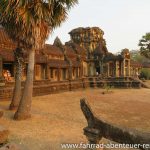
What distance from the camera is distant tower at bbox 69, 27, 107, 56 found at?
45938 millimetres

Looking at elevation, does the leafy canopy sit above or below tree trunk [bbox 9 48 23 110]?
above

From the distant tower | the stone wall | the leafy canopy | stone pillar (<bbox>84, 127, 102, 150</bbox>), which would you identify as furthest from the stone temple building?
stone pillar (<bbox>84, 127, 102, 150</bbox>)

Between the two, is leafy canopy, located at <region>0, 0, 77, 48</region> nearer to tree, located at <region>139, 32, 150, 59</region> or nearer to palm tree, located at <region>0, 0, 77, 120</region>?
palm tree, located at <region>0, 0, 77, 120</region>

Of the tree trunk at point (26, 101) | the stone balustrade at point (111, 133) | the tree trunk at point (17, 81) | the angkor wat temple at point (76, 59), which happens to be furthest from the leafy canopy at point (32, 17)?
the angkor wat temple at point (76, 59)

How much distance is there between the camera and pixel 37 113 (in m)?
12.9

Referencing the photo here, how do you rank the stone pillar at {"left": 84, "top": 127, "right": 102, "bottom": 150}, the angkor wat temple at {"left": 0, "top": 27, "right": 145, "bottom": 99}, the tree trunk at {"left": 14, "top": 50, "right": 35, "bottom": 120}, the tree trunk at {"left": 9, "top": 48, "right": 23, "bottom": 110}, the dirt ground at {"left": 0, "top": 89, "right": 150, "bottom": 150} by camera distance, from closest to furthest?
the stone pillar at {"left": 84, "top": 127, "right": 102, "bottom": 150}, the dirt ground at {"left": 0, "top": 89, "right": 150, "bottom": 150}, the tree trunk at {"left": 14, "top": 50, "right": 35, "bottom": 120}, the tree trunk at {"left": 9, "top": 48, "right": 23, "bottom": 110}, the angkor wat temple at {"left": 0, "top": 27, "right": 145, "bottom": 99}

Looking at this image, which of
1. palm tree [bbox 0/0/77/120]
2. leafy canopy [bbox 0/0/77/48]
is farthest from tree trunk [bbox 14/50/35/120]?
leafy canopy [bbox 0/0/77/48]

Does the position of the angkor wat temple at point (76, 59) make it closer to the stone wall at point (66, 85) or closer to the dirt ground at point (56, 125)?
the stone wall at point (66, 85)

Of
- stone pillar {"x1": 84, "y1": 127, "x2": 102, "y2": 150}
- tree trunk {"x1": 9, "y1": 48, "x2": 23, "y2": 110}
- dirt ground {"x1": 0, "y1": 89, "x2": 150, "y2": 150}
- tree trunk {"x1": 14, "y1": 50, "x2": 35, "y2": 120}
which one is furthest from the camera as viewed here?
tree trunk {"x1": 9, "y1": 48, "x2": 23, "y2": 110}

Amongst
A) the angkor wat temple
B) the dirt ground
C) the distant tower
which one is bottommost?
the dirt ground

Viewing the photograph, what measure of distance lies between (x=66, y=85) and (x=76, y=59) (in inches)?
461

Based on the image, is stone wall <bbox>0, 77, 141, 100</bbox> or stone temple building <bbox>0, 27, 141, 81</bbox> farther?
stone temple building <bbox>0, 27, 141, 81</bbox>

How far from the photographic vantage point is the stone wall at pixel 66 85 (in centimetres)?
1877

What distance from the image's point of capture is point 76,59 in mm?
38156
